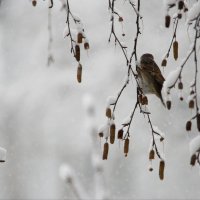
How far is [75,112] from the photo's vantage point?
6266mm

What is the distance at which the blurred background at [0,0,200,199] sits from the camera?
18.1ft

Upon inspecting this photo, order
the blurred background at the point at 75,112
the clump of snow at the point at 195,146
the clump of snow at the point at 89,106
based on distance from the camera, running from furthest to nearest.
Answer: the blurred background at the point at 75,112 → the clump of snow at the point at 195,146 → the clump of snow at the point at 89,106

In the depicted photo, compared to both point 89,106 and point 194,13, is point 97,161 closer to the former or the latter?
point 89,106

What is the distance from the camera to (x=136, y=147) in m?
5.54

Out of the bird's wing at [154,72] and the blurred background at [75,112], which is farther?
the blurred background at [75,112]

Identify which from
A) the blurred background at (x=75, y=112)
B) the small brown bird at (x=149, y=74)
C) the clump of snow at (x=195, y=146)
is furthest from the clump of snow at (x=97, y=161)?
the blurred background at (x=75, y=112)

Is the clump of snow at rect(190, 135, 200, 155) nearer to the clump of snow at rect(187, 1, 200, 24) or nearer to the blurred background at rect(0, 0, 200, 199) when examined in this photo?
the clump of snow at rect(187, 1, 200, 24)

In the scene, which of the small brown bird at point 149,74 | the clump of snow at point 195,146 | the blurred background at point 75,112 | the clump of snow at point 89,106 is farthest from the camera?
the blurred background at point 75,112

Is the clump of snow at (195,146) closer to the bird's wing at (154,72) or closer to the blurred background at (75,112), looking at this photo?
the bird's wing at (154,72)

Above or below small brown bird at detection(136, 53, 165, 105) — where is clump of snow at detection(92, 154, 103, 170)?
below

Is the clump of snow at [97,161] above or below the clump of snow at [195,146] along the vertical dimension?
above

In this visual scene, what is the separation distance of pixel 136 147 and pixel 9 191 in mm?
1576

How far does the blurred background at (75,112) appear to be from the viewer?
217 inches

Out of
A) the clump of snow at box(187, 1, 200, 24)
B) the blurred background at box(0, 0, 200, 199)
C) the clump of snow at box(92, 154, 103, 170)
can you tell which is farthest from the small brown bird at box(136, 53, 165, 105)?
the blurred background at box(0, 0, 200, 199)
